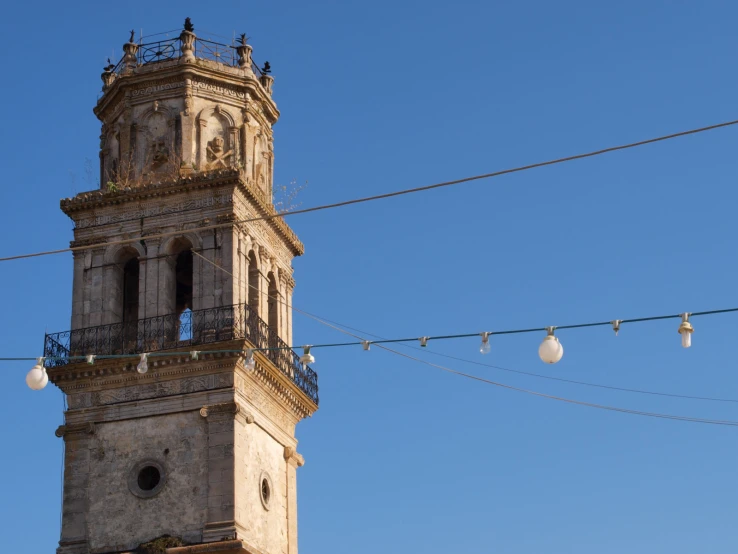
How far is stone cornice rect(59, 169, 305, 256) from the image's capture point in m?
40.5

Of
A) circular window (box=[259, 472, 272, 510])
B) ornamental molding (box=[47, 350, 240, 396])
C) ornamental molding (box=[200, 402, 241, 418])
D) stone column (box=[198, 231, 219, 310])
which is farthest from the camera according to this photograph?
stone column (box=[198, 231, 219, 310])

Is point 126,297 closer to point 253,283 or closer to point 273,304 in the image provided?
point 253,283

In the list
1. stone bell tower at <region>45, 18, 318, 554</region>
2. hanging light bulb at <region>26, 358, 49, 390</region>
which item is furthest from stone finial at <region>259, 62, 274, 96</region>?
hanging light bulb at <region>26, 358, 49, 390</region>

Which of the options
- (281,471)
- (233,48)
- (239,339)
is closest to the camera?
(239,339)

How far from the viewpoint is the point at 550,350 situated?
2639cm

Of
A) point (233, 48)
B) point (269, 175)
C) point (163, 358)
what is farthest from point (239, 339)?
A: point (233, 48)

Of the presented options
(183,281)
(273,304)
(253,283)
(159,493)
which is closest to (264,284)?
(253,283)

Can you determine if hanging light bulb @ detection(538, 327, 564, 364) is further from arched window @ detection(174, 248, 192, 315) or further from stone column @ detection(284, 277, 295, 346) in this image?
arched window @ detection(174, 248, 192, 315)

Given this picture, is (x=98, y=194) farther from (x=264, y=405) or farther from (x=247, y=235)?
(x=264, y=405)

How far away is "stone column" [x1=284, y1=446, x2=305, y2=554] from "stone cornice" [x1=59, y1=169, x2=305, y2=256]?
671cm

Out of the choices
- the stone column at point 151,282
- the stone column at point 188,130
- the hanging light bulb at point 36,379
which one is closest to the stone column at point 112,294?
the stone column at point 151,282

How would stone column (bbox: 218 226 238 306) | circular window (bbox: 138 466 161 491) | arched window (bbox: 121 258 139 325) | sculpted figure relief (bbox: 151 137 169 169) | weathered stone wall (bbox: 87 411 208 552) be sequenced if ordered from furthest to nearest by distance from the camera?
sculpted figure relief (bbox: 151 137 169 169) < arched window (bbox: 121 258 139 325) < stone column (bbox: 218 226 238 306) < circular window (bbox: 138 466 161 491) < weathered stone wall (bbox: 87 411 208 552)

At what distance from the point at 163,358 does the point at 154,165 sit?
6444 mm

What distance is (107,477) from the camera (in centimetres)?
3866
